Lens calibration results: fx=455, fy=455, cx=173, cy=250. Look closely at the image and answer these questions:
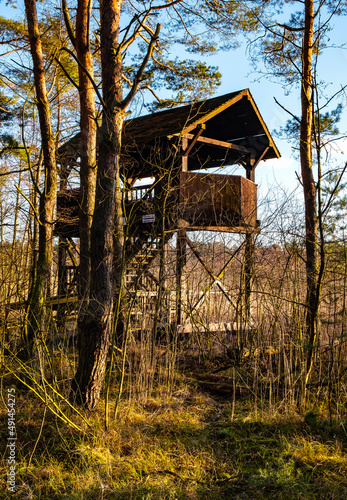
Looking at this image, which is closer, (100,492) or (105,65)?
(100,492)

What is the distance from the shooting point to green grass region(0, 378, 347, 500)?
412 centimetres

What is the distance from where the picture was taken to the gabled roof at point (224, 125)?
1188cm

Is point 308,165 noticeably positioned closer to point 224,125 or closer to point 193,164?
point 224,125

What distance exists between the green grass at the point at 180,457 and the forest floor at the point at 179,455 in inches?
0.4

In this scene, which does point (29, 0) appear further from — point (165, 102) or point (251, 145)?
point (251, 145)

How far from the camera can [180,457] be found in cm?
476

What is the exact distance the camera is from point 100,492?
402 centimetres

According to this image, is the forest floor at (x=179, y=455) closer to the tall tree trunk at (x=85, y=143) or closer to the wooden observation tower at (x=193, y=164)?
the tall tree trunk at (x=85, y=143)

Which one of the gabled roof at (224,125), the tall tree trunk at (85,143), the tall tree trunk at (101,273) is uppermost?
the gabled roof at (224,125)

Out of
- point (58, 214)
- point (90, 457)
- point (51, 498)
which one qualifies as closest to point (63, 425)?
point (90, 457)

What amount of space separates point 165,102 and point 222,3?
9.67 ft

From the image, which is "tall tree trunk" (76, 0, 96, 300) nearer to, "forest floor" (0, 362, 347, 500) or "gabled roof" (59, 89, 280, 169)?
"forest floor" (0, 362, 347, 500)

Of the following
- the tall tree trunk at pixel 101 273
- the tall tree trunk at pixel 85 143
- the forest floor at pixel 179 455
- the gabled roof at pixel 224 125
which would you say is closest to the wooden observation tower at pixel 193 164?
the gabled roof at pixel 224 125

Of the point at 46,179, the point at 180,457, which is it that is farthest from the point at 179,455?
the point at 46,179
